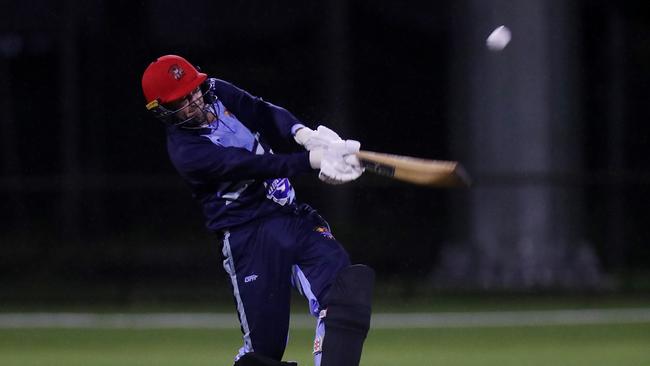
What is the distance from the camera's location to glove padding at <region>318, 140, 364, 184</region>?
6.03m

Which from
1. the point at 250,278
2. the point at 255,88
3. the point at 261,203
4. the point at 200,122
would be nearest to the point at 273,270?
the point at 250,278

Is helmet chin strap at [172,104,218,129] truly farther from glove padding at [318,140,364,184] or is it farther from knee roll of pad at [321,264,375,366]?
knee roll of pad at [321,264,375,366]

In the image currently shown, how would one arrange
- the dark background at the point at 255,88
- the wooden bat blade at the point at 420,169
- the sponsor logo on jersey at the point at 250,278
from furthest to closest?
the dark background at the point at 255,88, the sponsor logo on jersey at the point at 250,278, the wooden bat blade at the point at 420,169

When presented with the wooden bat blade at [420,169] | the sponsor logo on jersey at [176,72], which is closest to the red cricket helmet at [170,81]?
the sponsor logo on jersey at [176,72]

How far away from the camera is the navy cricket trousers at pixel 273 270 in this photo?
20.7 ft

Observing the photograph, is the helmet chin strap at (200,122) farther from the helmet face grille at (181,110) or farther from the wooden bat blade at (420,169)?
the wooden bat blade at (420,169)

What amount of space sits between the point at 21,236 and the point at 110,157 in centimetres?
130

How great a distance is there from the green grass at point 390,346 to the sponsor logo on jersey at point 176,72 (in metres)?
2.99

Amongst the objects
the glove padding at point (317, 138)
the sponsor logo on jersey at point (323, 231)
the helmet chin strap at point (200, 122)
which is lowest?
the sponsor logo on jersey at point (323, 231)

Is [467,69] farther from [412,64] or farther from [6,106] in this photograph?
[6,106]

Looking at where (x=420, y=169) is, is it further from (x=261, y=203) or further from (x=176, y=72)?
(x=176, y=72)

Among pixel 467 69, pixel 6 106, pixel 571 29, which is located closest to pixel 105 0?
pixel 6 106

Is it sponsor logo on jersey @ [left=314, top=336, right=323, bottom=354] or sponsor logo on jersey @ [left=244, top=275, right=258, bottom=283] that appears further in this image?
sponsor logo on jersey @ [left=244, top=275, right=258, bottom=283]

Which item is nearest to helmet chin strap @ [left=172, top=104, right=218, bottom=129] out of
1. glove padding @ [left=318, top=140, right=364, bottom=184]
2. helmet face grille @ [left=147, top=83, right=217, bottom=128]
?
helmet face grille @ [left=147, top=83, right=217, bottom=128]
